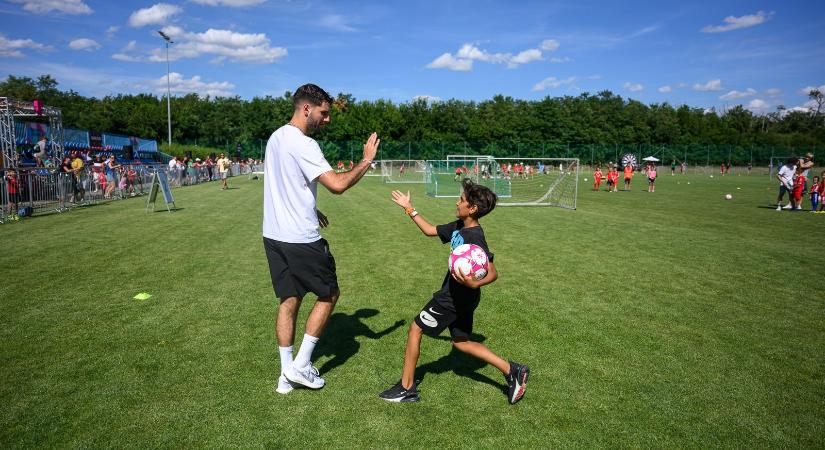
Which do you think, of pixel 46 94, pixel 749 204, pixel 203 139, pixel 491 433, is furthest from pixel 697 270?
pixel 46 94

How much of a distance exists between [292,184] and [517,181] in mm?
24264

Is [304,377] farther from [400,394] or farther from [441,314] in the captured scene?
[441,314]

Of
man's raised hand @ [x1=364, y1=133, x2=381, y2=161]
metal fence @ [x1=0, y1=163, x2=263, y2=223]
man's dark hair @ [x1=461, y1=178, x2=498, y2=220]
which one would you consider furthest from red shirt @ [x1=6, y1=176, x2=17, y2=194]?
man's dark hair @ [x1=461, y1=178, x2=498, y2=220]

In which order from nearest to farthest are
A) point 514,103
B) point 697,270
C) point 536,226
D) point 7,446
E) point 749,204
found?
point 7,446 < point 697,270 < point 536,226 < point 749,204 < point 514,103

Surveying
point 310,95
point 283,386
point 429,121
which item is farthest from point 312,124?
point 429,121

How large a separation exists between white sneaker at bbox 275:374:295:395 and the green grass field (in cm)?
10

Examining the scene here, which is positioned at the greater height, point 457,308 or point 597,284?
point 457,308

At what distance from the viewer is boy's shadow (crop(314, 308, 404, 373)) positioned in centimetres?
466

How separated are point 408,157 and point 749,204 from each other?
169 ft

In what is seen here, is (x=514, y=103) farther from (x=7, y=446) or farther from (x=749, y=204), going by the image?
(x=7, y=446)

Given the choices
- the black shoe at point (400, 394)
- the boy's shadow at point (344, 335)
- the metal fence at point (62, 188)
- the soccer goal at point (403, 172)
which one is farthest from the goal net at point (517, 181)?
the black shoe at point (400, 394)

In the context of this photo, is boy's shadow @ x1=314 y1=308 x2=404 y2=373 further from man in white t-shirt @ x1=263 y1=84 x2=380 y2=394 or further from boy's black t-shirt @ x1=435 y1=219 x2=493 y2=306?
boy's black t-shirt @ x1=435 y1=219 x2=493 y2=306

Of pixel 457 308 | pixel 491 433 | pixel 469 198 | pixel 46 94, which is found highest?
pixel 46 94

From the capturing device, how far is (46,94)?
6944 cm
